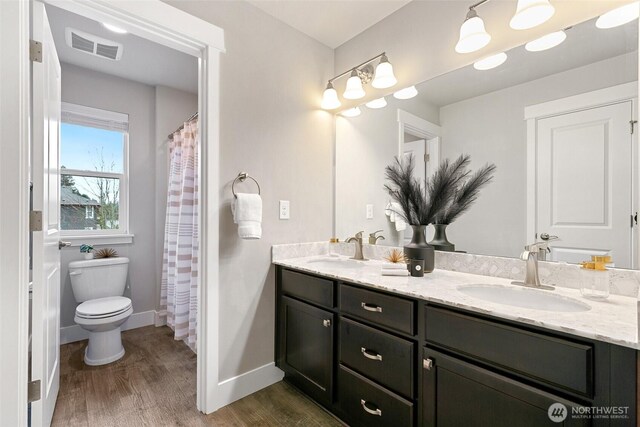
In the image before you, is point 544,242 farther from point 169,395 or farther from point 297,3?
point 169,395

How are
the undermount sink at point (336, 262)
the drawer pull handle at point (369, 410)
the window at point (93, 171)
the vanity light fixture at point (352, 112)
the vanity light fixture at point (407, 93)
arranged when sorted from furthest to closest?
the window at point (93, 171) → the vanity light fixture at point (352, 112) → the undermount sink at point (336, 262) → the vanity light fixture at point (407, 93) → the drawer pull handle at point (369, 410)

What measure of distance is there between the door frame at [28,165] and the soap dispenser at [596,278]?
1.74 m

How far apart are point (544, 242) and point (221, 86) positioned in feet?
6.21

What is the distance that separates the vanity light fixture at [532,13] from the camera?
1250mm

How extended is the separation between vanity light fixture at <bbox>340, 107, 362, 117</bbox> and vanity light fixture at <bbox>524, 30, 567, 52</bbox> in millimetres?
1091

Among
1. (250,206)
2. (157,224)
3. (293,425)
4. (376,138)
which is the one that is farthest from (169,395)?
(376,138)

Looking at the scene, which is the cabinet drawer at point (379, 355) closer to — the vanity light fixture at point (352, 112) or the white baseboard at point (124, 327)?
the vanity light fixture at point (352, 112)

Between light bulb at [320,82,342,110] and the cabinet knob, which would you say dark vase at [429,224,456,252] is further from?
light bulb at [320,82,342,110]

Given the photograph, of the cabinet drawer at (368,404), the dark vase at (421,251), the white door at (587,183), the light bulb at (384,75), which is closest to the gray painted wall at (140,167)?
the light bulb at (384,75)

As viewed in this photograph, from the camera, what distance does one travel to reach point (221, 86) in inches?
70.5

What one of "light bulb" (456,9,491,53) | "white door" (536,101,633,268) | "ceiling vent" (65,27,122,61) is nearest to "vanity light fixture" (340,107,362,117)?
"light bulb" (456,9,491,53)

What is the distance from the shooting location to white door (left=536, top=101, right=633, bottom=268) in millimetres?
1188

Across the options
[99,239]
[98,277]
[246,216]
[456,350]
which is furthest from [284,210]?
[99,239]

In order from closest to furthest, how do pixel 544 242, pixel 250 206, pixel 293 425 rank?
pixel 544 242 < pixel 293 425 < pixel 250 206
